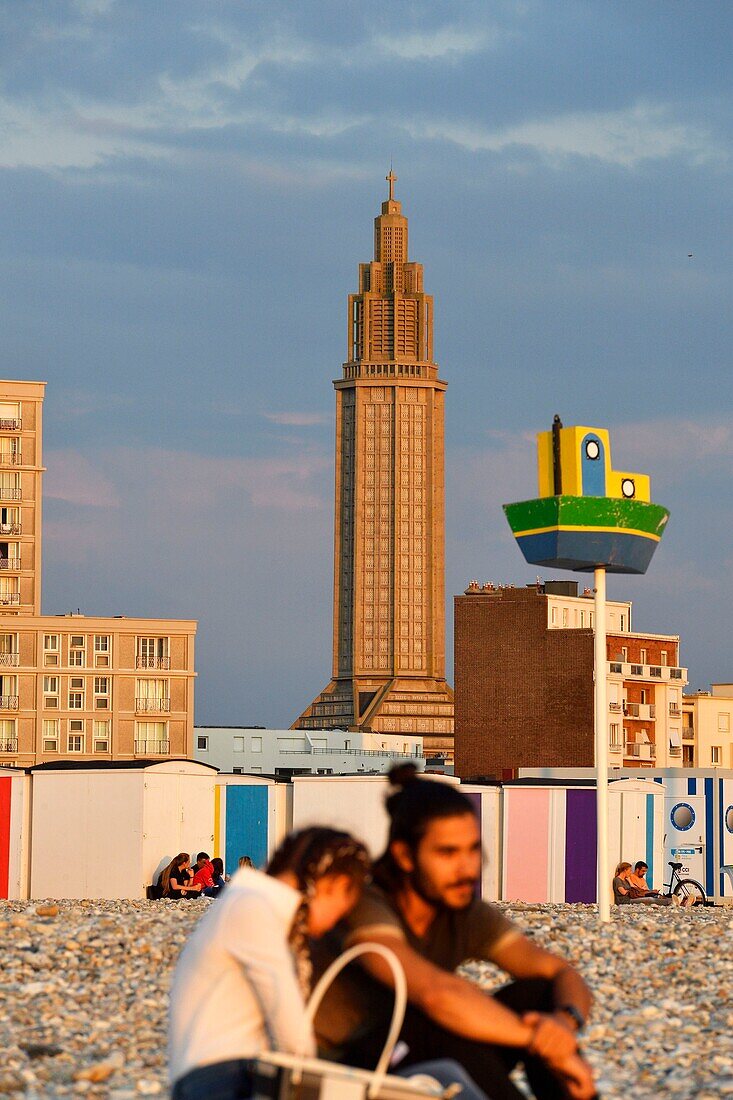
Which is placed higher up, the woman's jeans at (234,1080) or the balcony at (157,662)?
the balcony at (157,662)

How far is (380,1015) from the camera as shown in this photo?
16.2 ft

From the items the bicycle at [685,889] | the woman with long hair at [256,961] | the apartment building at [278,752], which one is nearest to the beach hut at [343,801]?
the bicycle at [685,889]

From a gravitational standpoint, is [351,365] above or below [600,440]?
above

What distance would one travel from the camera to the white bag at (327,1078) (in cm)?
452

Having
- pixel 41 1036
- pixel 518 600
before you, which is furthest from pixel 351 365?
pixel 41 1036

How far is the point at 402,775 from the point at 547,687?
282ft

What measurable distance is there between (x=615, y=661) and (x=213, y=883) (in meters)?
67.7

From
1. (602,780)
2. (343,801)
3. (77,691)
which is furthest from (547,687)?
(602,780)

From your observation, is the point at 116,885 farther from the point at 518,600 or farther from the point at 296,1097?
the point at 518,600

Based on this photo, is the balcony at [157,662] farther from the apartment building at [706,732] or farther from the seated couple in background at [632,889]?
the seated couple in background at [632,889]

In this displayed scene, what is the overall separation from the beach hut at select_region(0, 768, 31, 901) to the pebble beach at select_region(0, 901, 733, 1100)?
9.58 m

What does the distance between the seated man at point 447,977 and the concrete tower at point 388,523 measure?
152 metres

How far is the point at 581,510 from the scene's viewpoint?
1784 cm

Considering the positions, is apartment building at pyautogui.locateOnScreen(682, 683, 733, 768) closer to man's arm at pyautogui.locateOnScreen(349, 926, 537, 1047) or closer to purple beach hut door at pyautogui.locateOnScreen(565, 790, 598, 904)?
purple beach hut door at pyautogui.locateOnScreen(565, 790, 598, 904)
